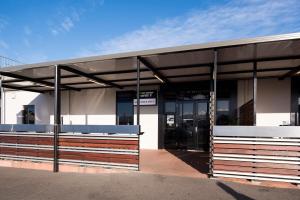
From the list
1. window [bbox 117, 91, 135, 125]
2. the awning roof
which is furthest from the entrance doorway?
window [bbox 117, 91, 135, 125]

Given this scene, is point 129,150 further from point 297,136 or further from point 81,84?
point 81,84

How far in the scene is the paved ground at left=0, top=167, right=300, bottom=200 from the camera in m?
4.81

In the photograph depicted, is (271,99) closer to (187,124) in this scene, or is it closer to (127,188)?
(187,124)

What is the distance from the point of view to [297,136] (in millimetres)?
5164

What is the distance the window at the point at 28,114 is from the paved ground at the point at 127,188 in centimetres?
855

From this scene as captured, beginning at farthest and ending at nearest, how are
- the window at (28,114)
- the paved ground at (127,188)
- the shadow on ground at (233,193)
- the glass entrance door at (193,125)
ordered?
the window at (28,114), the glass entrance door at (193,125), the paved ground at (127,188), the shadow on ground at (233,193)

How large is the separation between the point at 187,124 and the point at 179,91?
60.4 inches

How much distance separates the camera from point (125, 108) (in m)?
12.5

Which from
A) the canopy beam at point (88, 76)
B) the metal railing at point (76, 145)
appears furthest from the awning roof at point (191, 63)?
the metal railing at point (76, 145)

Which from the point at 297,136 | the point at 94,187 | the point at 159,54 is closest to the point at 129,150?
the point at 94,187

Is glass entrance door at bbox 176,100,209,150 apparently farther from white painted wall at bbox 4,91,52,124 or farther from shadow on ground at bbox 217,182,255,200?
white painted wall at bbox 4,91,52,124

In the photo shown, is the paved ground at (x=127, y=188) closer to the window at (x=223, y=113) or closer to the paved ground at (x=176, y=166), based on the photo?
the paved ground at (x=176, y=166)

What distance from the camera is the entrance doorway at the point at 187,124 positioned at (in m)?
10.9

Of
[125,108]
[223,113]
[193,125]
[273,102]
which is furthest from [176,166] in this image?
[125,108]
